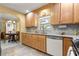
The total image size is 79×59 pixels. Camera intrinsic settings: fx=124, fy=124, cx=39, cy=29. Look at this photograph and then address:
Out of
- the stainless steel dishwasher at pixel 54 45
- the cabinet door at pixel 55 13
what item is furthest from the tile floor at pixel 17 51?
the cabinet door at pixel 55 13

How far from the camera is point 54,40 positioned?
137 inches

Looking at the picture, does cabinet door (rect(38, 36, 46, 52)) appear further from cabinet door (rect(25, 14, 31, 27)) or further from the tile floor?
cabinet door (rect(25, 14, 31, 27))

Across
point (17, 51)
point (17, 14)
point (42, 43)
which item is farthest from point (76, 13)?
point (17, 14)

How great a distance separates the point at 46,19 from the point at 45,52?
3.86 feet

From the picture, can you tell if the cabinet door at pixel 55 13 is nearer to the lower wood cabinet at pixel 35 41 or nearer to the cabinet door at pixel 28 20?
the lower wood cabinet at pixel 35 41

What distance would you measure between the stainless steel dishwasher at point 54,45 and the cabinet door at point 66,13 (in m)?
0.52

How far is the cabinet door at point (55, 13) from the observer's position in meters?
3.73

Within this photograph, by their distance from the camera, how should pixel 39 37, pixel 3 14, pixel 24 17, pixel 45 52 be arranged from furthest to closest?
1. pixel 24 17
2. pixel 3 14
3. pixel 39 37
4. pixel 45 52

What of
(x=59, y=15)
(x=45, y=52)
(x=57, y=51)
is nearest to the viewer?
(x=57, y=51)

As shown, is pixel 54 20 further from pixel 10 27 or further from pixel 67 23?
pixel 10 27

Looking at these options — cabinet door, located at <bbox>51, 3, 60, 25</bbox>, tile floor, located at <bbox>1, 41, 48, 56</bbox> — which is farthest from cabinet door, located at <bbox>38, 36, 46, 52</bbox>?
cabinet door, located at <bbox>51, 3, 60, 25</bbox>

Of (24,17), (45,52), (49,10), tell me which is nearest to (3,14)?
(24,17)

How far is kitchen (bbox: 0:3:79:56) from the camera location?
3.12 metres

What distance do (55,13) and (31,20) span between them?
199 centimetres
